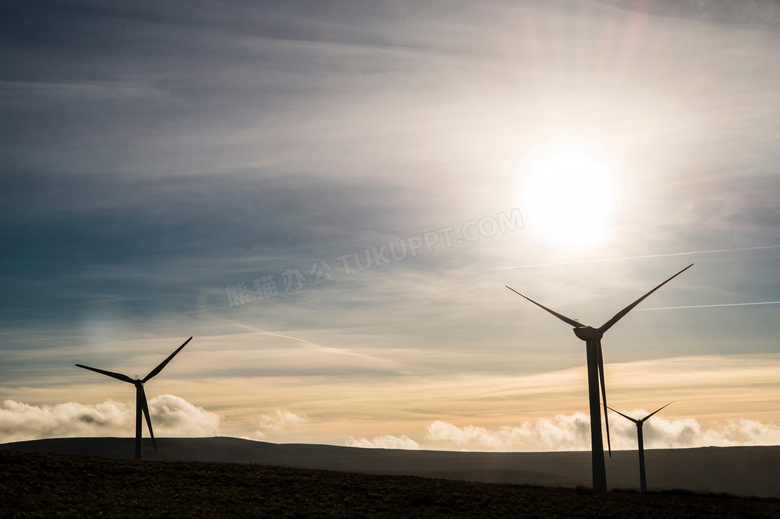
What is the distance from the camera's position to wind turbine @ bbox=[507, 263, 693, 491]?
77.6 metres

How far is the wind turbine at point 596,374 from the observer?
77.6m

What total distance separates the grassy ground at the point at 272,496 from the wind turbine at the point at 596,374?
279cm

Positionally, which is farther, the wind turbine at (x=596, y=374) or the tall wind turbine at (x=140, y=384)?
the tall wind turbine at (x=140, y=384)

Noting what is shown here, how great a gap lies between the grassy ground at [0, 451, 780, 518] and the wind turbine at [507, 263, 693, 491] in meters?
2.79

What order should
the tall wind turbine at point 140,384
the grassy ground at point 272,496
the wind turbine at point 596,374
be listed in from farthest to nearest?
the tall wind turbine at point 140,384 < the wind turbine at point 596,374 < the grassy ground at point 272,496

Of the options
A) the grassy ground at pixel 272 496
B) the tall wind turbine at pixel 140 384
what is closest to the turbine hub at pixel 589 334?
the grassy ground at pixel 272 496

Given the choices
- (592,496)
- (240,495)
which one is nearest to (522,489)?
(592,496)

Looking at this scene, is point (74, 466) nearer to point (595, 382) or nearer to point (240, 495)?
point (240, 495)

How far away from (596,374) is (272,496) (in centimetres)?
3822

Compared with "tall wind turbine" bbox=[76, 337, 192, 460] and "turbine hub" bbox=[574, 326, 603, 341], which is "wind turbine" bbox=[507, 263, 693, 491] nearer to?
"turbine hub" bbox=[574, 326, 603, 341]

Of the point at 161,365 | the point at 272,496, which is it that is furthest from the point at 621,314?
the point at 161,365

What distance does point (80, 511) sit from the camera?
54688mm

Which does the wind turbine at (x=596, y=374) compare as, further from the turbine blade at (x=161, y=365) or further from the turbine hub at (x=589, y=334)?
the turbine blade at (x=161, y=365)

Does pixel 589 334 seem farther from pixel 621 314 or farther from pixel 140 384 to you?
pixel 140 384
